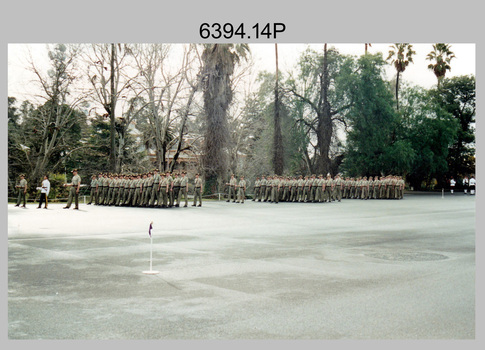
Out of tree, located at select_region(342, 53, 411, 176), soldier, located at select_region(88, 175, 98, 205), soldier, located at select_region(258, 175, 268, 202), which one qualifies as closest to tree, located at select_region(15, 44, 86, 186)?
soldier, located at select_region(88, 175, 98, 205)

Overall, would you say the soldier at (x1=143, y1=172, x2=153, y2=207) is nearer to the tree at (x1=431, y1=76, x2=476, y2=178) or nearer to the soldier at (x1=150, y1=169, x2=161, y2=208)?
the soldier at (x1=150, y1=169, x2=161, y2=208)

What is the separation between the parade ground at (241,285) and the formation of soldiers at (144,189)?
12768 millimetres

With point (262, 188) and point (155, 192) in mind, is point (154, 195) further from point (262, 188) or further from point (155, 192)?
point (262, 188)

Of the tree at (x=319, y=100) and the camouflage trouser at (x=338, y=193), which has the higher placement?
the tree at (x=319, y=100)

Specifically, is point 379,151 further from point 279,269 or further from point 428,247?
point 279,269

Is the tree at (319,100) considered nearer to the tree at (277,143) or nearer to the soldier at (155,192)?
the tree at (277,143)

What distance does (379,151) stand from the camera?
50031 mm

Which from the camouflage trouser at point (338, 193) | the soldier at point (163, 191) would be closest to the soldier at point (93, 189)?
the soldier at point (163, 191)

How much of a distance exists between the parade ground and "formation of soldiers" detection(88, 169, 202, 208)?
12768 mm

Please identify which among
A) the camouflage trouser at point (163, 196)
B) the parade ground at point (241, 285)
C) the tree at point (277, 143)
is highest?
the tree at point (277, 143)

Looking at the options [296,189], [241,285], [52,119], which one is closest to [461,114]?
[296,189]

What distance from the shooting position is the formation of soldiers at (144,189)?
2761cm

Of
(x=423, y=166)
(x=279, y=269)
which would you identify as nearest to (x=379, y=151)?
(x=423, y=166)

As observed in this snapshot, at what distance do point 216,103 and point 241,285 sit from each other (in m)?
31.3
